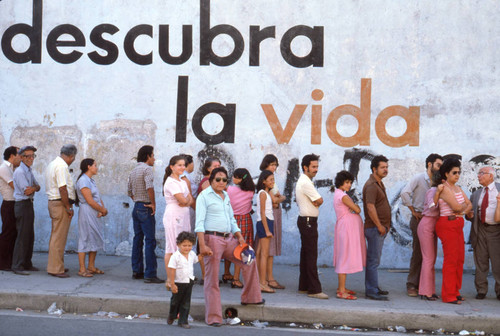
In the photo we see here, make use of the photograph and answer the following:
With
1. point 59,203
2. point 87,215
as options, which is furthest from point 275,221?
point 59,203

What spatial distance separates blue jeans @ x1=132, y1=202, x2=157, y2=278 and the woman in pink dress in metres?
2.55

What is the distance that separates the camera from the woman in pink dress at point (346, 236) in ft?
28.2

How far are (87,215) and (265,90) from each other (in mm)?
3667

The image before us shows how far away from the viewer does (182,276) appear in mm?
7281

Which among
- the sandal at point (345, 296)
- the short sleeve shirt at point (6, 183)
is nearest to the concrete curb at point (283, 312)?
the sandal at point (345, 296)

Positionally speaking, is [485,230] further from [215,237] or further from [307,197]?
[215,237]

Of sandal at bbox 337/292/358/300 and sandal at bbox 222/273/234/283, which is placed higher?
sandal at bbox 222/273/234/283

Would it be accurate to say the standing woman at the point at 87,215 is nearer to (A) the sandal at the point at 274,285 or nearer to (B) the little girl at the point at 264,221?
(B) the little girl at the point at 264,221

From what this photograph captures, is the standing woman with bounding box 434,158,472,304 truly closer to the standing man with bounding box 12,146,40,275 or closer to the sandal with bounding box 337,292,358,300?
the sandal with bounding box 337,292,358,300

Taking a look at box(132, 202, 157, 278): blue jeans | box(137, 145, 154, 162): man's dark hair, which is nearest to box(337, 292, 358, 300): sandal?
box(132, 202, 157, 278): blue jeans

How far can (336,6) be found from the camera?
1127cm

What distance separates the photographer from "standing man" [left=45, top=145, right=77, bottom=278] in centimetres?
939

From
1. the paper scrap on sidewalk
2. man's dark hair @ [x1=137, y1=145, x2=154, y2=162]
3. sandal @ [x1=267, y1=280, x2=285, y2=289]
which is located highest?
man's dark hair @ [x1=137, y1=145, x2=154, y2=162]

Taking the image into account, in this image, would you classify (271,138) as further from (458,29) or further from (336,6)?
(458,29)
